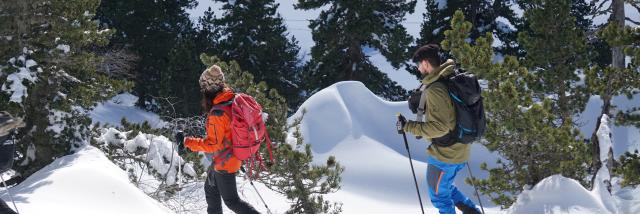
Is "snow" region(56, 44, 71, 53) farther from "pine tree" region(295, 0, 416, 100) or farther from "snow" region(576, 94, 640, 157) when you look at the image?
"snow" region(576, 94, 640, 157)

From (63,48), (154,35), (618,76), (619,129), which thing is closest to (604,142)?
(618,76)

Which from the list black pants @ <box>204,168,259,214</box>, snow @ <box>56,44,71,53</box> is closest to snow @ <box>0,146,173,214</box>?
black pants @ <box>204,168,259,214</box>

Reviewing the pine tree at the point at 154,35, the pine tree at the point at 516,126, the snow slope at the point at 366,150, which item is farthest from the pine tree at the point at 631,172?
the pine tree at the point at 154,35

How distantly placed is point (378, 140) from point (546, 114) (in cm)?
715

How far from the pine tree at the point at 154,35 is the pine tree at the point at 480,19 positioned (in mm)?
10445

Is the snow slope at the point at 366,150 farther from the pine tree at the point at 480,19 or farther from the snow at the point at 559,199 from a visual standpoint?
the pine tree at the point at 480,19

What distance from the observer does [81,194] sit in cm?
570

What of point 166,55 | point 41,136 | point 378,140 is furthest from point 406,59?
point 41,136

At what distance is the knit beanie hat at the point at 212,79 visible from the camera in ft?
14.2

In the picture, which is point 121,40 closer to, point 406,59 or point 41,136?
point 406,59

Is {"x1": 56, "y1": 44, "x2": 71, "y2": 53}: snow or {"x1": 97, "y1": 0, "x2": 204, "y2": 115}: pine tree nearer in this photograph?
{"x1": 56, "y1": 44, "x2": 71, "y2": 53}: snow

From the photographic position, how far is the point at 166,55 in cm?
2800

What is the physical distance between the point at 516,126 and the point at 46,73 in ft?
23.9

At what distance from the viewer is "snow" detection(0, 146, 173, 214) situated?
5265 mm
